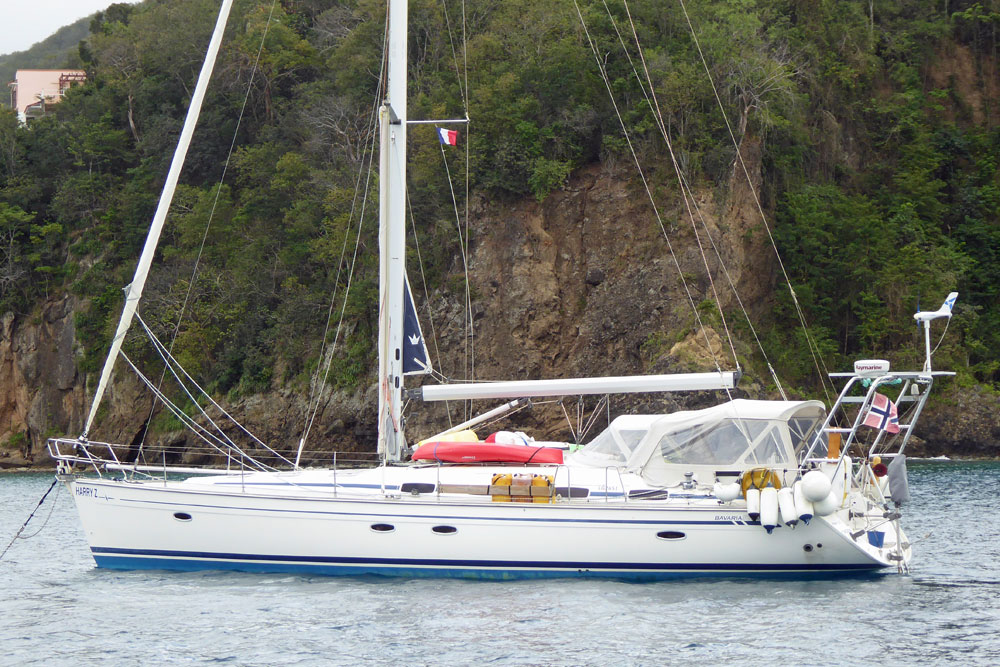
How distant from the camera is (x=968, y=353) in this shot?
1690 inches

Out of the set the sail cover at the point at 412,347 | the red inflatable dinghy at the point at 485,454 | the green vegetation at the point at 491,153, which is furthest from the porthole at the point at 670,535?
the green vegetation at the point at 491,153

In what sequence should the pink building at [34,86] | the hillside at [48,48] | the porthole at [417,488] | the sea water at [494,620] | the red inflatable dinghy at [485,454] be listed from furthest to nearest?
1. the hillside at [48,48]
2. the pink building at [34,86]
3. the red inflatable dinghy at [485,454]
4. the porthole at [417,488]
5. the sea water at [494,620]

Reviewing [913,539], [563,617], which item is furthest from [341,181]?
[563,617]

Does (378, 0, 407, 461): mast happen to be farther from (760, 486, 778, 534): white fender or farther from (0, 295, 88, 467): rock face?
(0, 295, 88, 467): rock face

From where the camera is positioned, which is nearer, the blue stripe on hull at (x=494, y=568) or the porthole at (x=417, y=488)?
the blue stripe on hull at (x=494, y=568)

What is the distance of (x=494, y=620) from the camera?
46.0ft

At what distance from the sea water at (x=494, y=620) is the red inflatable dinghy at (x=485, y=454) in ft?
7.16

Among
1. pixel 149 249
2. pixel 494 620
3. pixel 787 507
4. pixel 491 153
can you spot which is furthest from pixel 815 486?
pixel 491 153

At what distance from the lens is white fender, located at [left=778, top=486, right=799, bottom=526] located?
15523 millimetres

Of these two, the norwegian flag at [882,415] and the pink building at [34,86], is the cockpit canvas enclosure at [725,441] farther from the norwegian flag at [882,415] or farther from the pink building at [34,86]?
the pink building at [34,86]

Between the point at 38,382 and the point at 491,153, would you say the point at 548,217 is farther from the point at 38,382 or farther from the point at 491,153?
the point at 38,382

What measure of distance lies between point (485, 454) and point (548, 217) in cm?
2623

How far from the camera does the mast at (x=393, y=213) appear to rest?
18531 mm

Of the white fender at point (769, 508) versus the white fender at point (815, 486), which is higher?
the white fender at point (815, 486)
